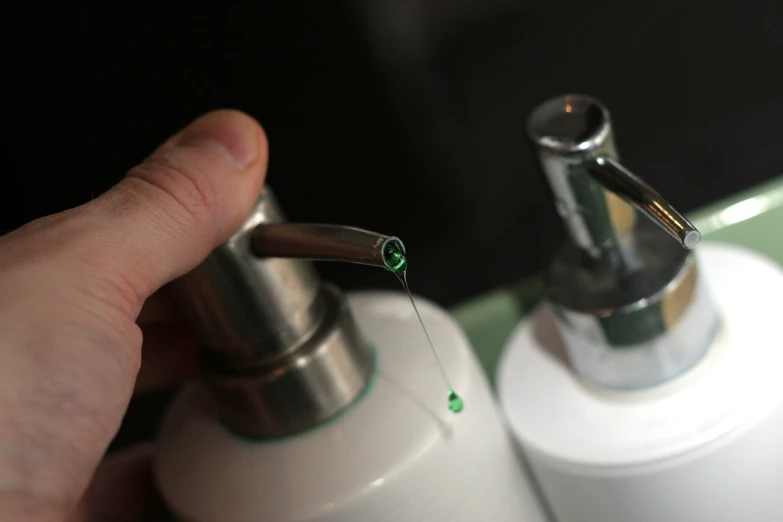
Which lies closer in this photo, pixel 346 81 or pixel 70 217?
pixel 70 217

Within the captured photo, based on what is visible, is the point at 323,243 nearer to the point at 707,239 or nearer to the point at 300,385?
the point at 300,385

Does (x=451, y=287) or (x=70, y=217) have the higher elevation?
(x=70, y=217)

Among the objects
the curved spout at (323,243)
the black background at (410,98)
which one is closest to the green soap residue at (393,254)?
the curved spout at (323,243)

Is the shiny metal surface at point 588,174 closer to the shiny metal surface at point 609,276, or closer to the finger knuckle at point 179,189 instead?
the shiny metal surface at point 609,276

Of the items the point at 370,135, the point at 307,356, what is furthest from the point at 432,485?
the point at 370,135

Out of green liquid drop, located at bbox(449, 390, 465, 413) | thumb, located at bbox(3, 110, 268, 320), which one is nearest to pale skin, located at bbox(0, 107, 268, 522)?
thumb, located at bbox(3, 110, 268, 320)

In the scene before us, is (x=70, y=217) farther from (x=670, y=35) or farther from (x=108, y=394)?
(x=670, y=35)

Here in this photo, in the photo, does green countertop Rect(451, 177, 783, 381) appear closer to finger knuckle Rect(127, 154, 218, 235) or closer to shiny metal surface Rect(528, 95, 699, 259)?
shiny metal surface Rect(528, 95, 699, 259)

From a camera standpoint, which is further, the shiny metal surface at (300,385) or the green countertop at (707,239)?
the green countertop at (707,239)
